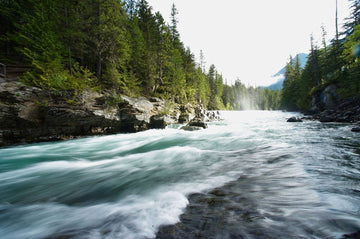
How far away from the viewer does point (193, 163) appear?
4.60m

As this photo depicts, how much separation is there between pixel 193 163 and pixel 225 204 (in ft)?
8.09

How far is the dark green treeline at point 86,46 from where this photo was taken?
9719mm

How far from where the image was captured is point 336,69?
Answer: 2439 cm

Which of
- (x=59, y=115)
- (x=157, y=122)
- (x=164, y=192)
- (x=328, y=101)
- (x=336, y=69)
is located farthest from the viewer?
(x=336, y=69)

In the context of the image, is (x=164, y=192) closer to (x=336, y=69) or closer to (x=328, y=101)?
(x=328, y=101)

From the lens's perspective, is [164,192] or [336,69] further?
[336,69]

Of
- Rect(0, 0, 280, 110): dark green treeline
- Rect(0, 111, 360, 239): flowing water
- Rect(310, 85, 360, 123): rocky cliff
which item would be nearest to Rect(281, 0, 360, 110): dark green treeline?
Rect(310, 85, 360, 123): rocky cliff

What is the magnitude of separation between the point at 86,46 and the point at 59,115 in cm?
879

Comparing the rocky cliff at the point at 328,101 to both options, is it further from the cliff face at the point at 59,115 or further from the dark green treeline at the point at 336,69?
the cliff face at the point at 59,115

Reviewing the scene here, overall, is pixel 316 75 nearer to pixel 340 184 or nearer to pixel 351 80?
pixel 351 80

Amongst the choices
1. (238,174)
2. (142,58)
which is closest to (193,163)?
(238,174)

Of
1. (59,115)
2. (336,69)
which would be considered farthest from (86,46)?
(336,69)

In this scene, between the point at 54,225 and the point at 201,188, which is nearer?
the point at 54,225

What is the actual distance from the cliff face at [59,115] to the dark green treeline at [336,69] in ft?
66.5
